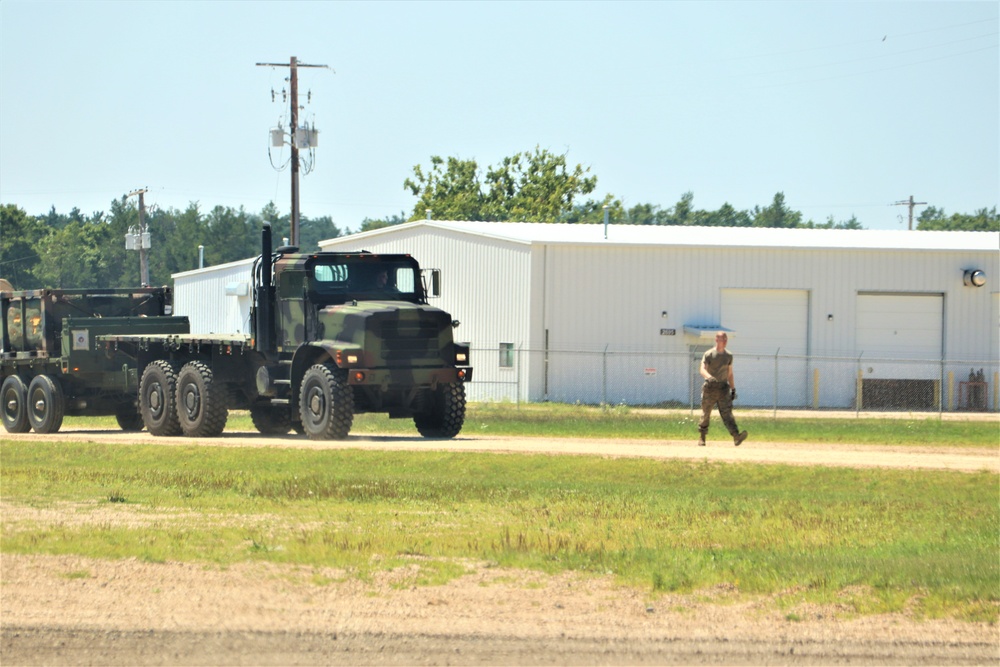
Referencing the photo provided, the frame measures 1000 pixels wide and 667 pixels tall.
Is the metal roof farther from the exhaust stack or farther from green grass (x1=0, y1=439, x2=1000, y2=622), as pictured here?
green grass (x1=0, y1=439, x2=1000, y2=622)

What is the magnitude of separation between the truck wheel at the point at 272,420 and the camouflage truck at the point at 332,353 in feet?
3.20

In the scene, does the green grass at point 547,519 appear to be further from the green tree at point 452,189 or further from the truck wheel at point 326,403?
the green tree at point 452,189

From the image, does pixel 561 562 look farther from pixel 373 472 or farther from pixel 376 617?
pixel 373 472

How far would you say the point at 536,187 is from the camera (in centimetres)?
9138

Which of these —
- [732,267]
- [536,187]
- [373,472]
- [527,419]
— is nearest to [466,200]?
[536,187]

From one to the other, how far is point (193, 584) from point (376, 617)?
1764 mm

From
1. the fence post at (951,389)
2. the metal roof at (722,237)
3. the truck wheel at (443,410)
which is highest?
the metal roof at (722,237)

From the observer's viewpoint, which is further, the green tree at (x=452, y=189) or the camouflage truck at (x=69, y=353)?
the green tree at (x=452, y=189)

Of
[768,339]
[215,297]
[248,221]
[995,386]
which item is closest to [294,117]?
[215,297]

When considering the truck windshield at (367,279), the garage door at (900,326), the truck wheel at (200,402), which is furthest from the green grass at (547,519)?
the garage door at (900,326)

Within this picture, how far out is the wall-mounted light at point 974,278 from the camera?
4541cm

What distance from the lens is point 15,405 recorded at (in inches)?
1180

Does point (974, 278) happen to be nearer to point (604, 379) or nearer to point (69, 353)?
point (604, 379)

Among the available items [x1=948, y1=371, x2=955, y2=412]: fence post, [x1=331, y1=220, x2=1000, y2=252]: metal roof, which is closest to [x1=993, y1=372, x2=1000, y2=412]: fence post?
[x1=948, y1=371, x2=955, y2=412]: fence post
